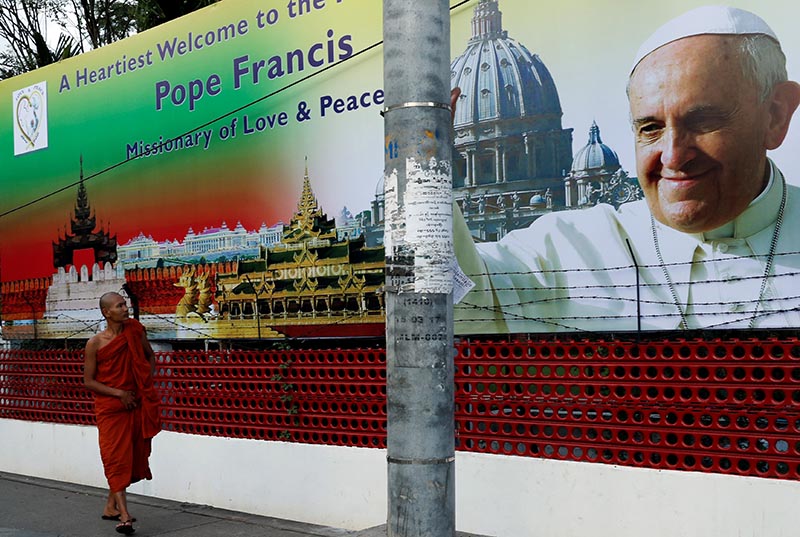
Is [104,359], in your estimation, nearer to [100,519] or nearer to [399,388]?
[100,519]

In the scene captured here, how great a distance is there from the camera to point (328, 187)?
847cm

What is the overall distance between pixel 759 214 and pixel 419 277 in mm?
2697

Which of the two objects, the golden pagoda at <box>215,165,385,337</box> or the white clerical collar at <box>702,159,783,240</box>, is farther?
the golden pagoda at <box>215,165,385,337</box>

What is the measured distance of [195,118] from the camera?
964 centimetres

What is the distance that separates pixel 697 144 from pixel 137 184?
6.42 metres

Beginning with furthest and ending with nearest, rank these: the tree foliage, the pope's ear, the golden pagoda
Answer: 1. the tree foliage
2. the golden pagoda
3. the pope's ear

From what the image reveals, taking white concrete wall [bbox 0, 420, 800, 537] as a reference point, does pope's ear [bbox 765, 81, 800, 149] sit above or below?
above

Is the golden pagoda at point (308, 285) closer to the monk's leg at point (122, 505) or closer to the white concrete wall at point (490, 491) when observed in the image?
the white concrete wall at point (490, 491)

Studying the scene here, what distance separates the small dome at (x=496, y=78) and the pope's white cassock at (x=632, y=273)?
797mm

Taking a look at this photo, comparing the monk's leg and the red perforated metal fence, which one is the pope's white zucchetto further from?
the monk's leg

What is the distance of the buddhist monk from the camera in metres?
7.32

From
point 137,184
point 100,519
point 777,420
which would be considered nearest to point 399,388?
point 777,420

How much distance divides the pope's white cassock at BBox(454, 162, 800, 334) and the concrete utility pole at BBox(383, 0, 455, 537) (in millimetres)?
2420

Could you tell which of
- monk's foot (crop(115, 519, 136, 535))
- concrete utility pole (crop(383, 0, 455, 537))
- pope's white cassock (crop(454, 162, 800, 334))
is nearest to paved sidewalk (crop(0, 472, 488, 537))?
monk's foot (crop(115, 519, 136, 535))
